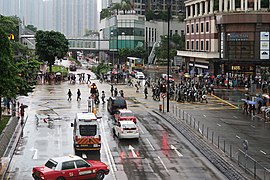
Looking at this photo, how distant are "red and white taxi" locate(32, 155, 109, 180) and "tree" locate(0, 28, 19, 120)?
12.9 meters

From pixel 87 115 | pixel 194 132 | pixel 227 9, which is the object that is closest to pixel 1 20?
pixel 87 115

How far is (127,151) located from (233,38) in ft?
177

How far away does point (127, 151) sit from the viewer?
100 ft

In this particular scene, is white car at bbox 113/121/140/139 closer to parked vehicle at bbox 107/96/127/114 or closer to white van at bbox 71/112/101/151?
white van at bbox 71/112/101/151

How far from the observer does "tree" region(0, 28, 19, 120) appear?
34.5 meters

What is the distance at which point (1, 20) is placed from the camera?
4231cm

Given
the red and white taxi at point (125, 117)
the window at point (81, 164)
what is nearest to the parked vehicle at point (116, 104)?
the red and white taxi at point (125, 117)

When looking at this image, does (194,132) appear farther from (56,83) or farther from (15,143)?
(56,83)

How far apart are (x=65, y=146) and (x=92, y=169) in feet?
27.8

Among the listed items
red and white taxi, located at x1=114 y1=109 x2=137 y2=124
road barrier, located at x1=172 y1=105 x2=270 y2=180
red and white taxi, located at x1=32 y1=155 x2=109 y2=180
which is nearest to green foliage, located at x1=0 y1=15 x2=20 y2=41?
red and white taxi, located at x1=114 y1=109 x2=137 y2=124

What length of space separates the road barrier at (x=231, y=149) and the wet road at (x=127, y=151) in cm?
151

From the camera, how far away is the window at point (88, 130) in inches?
1182

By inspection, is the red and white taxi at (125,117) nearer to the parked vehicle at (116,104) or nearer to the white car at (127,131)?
the white car at (127,131)

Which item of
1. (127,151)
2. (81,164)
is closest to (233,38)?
(127,151)
